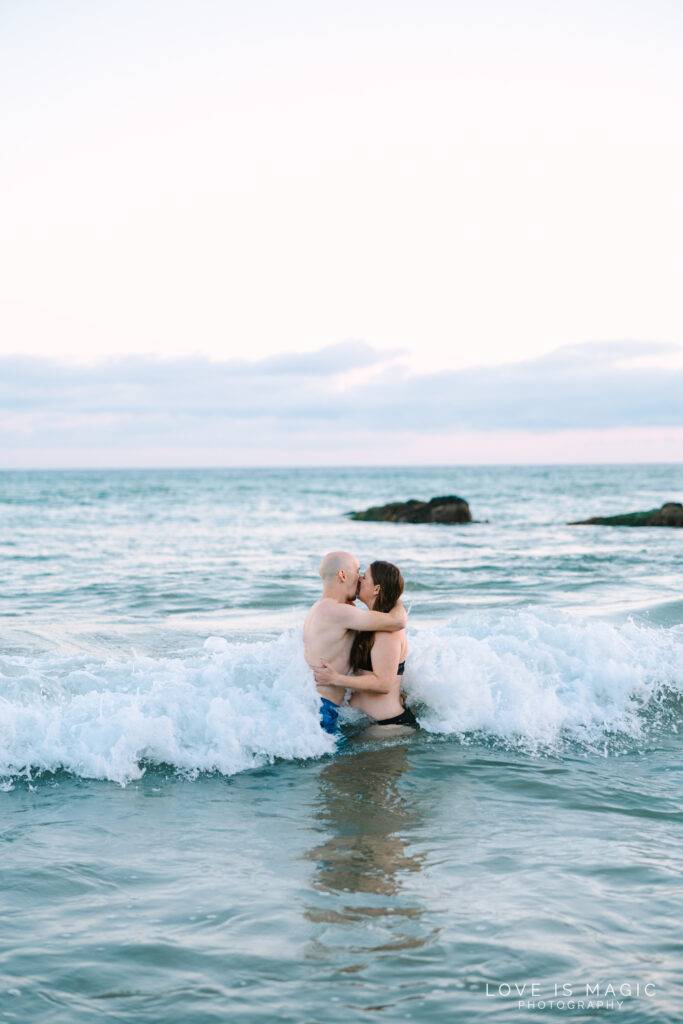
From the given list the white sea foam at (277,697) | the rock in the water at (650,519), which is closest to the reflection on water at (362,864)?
the white sea foam at (277,697)

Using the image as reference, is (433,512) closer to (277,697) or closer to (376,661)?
(277,697)

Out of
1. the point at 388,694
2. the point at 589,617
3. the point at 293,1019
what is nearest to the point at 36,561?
the point at 589,617

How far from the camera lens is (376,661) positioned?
6664 mm

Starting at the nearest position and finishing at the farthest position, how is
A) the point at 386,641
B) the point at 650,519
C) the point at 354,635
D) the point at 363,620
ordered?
the point at 363,620 < the point at 386,641 < the point at 354,635 < the point at 650,519

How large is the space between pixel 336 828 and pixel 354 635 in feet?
6.72

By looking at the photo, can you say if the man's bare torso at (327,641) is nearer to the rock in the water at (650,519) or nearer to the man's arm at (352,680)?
the man's arm at (352,680)

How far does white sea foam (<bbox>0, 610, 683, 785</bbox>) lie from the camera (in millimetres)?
6242

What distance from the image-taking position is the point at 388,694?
274 inches

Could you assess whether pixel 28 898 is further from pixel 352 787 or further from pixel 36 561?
pixel 36 561

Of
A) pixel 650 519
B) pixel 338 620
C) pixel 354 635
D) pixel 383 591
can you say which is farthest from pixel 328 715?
pixel 650 519

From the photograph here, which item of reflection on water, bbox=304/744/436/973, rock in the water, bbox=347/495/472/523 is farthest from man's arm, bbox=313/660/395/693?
rock in the water, bbox=347/495/472/523

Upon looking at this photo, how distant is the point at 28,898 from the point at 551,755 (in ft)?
13.1

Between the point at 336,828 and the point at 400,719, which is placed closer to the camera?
the point at 336,828

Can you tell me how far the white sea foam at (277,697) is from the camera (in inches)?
246
